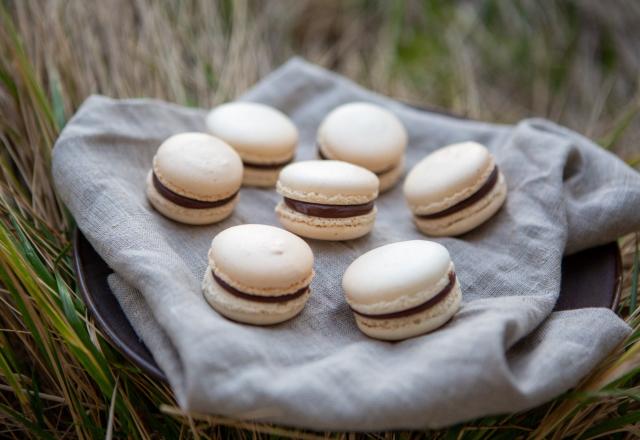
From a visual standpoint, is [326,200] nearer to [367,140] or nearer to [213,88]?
[367,140]

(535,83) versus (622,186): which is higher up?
(622,186)

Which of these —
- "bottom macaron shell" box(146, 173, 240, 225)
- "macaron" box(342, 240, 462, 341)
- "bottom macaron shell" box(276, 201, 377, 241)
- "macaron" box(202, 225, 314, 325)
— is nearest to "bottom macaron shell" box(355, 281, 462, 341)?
"macaron" box(342, 240, 462, 341)

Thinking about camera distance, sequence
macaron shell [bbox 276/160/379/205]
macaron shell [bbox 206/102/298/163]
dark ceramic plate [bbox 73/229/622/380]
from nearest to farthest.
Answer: dark ceramic plate [bbox 73/229/622/380] < macaron shell [bbox 276/160/379/205] < macaron shell [bbox 206/102/298/163]

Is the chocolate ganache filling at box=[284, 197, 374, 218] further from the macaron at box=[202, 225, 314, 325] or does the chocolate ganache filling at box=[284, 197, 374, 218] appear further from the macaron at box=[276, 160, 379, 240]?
the macaron at box=[202, 225, 314, 325]

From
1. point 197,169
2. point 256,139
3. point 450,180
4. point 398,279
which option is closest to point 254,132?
point 256,139

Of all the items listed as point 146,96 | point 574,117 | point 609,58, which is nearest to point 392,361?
point 146,96

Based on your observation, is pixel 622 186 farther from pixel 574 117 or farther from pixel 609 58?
pixel 609 58

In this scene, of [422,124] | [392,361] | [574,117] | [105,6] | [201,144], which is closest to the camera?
[392,361]
